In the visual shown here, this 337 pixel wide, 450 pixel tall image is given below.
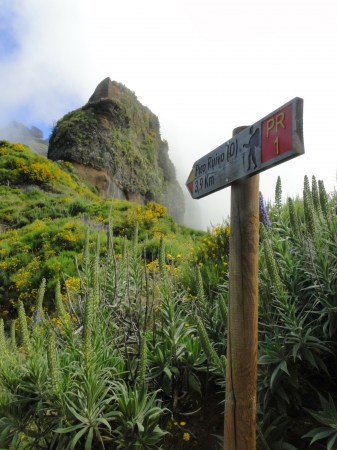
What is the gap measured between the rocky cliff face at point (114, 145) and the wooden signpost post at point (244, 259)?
94.4ft

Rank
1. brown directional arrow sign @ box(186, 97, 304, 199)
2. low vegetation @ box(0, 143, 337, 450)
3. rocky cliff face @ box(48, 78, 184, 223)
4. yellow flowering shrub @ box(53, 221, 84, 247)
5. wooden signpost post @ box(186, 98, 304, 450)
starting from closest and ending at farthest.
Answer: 1. brown directional arrow sign @ box(186, 97, 304, 199)
2. wooden signpost post @ box(186, 98, 304, 450)
3. low vegetation @ box(0, 143, 337, 450)
4. yellow flowering shrub @ box(53, 221, 84, 247)
5. rocky cliff face @ box(48, 78, 184, 223)

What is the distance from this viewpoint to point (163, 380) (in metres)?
2.76

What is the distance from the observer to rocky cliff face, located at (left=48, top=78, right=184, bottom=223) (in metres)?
30.8

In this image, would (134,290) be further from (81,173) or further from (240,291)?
(81,173)

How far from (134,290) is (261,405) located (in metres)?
1.57

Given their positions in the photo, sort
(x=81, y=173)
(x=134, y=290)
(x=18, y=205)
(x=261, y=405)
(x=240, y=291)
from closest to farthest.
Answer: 1. (x=240, y=291)
2. (x=261, y=405)
3. (x=134, y=290)
4. (x=18, y=205)
5. (x=81, y=173)

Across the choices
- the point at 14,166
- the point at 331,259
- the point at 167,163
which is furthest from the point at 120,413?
the point at 167,163

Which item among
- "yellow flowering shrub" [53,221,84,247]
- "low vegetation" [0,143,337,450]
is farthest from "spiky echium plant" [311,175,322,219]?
"yellow flowering shrub" [53,221,84,247]

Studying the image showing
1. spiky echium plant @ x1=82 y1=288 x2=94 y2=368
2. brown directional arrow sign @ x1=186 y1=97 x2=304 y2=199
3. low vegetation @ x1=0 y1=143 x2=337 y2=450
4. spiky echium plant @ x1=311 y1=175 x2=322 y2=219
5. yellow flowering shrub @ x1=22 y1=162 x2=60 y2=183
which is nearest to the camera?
brown directional arrow sign @ x1=186 y1=97 x2=304 y2=199

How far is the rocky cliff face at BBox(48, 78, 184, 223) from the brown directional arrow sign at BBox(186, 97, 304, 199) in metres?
28.5

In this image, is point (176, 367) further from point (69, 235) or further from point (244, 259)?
point (69, 235)

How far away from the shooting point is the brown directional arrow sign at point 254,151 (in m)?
1.45

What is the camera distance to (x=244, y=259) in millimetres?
1878

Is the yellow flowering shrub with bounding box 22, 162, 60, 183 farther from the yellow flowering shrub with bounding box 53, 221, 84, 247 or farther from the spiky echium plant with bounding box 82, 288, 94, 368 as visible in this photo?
the spiky echium plant with bounding box 82, 288, 94, 368
